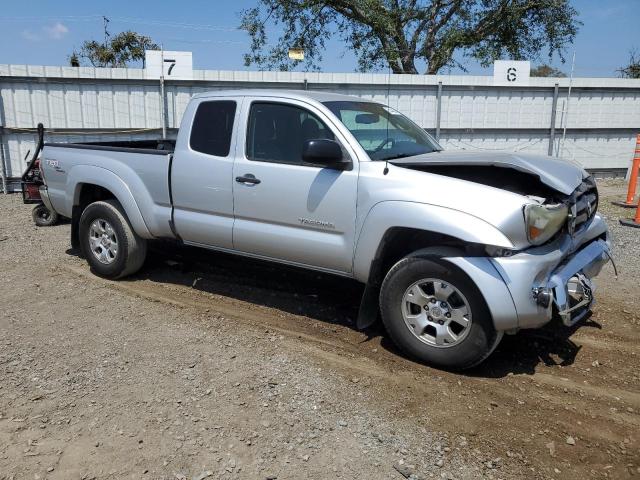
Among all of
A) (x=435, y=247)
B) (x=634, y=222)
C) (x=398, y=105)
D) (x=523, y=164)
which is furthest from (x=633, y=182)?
(x=435, y=247)

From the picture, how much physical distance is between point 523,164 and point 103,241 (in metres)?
4.40

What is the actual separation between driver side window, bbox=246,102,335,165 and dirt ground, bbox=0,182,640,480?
1.47 m

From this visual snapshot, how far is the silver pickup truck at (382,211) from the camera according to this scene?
3707mm

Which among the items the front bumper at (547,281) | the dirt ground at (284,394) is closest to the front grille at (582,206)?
the front bumper at (547,281)

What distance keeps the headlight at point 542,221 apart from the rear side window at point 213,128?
8.79 ft

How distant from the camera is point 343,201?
4332 millimetres

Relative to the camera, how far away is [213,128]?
17.2ft

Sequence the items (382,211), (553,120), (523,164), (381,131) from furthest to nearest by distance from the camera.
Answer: (553,120) → (381,131) → (382,211) → (523,164)

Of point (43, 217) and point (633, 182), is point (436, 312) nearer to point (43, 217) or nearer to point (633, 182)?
point (43, 217)

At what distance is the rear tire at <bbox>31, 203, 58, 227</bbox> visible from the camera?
29.3 feet

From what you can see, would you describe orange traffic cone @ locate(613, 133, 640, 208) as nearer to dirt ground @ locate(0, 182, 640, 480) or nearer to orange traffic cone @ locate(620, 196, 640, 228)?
orange traffic cone @ locate(620, 196, 640, 228)

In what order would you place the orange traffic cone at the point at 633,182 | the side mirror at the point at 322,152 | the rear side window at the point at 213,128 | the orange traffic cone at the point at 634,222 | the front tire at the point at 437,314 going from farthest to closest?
the orange traffic cone at the point at 633,182 < the orange traffic cone at the point at 634,222 < the rear side window at the point at 213,128 < the side mirror at the point at 322,152 < the front tire at the point at 437,314

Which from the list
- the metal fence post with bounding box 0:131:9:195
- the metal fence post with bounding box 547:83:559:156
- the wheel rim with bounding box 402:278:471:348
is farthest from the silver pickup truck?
the metal fence post with bounding box 547:83:559:156

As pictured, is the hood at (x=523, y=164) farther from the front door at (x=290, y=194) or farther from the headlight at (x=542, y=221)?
the front door at (x=290, y=194)
